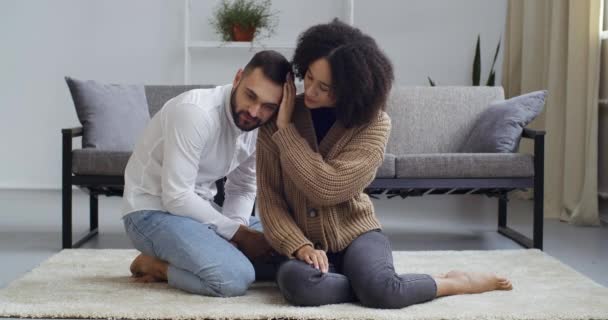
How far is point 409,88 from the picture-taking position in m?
4.15

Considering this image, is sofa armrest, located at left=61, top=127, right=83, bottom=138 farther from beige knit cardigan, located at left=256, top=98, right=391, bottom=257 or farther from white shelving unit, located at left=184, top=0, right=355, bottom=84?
white shelving unit, located at left=184, top=0, right=355, bottom=84

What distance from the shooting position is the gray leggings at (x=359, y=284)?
2102 millimetres

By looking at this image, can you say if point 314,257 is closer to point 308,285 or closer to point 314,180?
point 308,285

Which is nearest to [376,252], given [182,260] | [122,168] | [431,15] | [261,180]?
[261,180]

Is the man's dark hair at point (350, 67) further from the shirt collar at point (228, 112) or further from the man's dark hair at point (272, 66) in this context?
the shirt collar at point (228, 112)

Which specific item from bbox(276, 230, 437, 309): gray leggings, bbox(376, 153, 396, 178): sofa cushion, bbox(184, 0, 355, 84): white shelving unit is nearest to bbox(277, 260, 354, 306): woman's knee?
bbox(276, 230, 437, 309): gray leggings

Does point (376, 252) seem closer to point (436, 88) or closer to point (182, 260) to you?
point (182, 260)

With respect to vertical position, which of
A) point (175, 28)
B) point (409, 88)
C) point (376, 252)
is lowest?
point (376, 252)

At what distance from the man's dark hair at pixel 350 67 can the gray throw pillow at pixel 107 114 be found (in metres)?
1.60

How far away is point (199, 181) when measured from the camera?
239cm

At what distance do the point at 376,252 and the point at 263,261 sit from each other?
0.44 meters

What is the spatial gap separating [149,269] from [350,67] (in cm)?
94

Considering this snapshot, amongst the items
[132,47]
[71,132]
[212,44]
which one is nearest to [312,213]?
[71,132]

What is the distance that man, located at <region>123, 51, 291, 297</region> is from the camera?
7.27 ft
